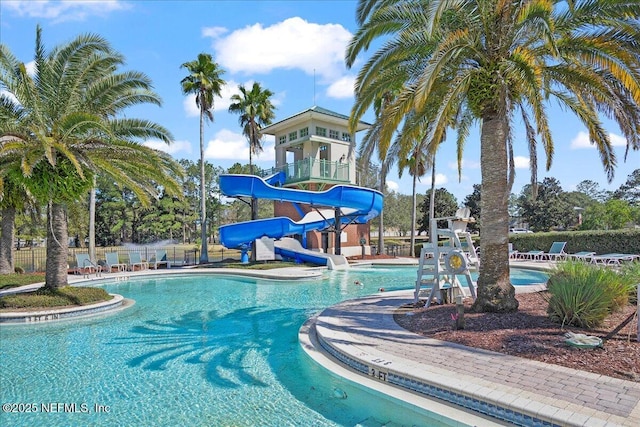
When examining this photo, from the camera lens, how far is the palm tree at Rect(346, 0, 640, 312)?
751cm

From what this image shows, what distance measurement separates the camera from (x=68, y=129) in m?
10.8

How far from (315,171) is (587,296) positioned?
2211 cm

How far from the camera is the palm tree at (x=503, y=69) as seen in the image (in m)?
7.51

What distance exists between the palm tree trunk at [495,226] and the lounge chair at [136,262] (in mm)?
18242

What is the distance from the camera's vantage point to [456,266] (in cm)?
934

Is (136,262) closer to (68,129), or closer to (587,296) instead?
(68,129)

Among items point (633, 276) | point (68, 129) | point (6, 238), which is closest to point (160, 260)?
point (6, 238)

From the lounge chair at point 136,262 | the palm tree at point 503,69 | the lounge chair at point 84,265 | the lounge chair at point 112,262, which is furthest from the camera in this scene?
the lounge chair at point 136,262

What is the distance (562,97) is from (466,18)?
2.95 meters

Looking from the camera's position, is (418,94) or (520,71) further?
(520,71)

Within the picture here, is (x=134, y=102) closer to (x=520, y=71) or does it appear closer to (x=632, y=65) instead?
(x=520, y=71)

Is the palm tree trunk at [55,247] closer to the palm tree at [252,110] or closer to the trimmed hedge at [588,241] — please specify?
the palm tree at [252,110]

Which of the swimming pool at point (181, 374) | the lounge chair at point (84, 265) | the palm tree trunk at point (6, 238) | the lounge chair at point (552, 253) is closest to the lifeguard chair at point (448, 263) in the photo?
the swimming pool at point (181, 374)

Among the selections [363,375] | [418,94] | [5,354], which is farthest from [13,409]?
[418,94]
